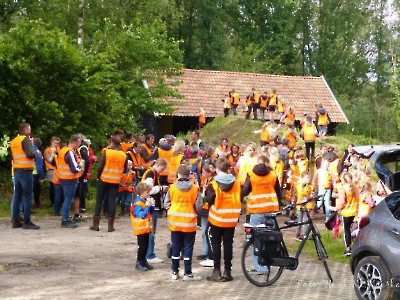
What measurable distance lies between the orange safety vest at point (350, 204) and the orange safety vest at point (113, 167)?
4572 mm

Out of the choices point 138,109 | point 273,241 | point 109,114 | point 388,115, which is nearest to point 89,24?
point 138,109

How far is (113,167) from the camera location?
47.6ft

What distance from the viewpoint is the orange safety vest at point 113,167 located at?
14500 millimetres

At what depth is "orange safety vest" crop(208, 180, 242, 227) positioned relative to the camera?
10.4 m

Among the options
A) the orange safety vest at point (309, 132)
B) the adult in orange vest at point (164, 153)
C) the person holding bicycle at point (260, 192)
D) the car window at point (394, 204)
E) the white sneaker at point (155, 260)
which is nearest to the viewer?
the car window at point (394, 204)

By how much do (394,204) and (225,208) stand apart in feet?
8.39

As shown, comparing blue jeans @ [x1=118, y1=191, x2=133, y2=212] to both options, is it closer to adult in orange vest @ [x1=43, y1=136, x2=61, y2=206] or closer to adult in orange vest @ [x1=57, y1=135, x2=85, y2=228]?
adult in orange vest @ [x1=43, y1=136, x2=61, y2=206]

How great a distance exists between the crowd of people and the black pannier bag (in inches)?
16.3

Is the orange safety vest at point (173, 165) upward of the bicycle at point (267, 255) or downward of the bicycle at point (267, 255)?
upward

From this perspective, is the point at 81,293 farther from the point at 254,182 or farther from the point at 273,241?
the point at 254,182

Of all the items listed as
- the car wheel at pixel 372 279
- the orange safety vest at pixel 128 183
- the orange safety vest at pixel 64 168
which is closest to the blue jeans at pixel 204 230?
the car wheel at pixel 372 279

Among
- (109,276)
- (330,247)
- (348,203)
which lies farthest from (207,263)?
(330,247)

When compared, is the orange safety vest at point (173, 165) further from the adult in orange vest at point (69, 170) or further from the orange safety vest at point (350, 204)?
the orange safety vest at point (350, 204)

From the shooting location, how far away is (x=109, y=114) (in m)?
21.5
